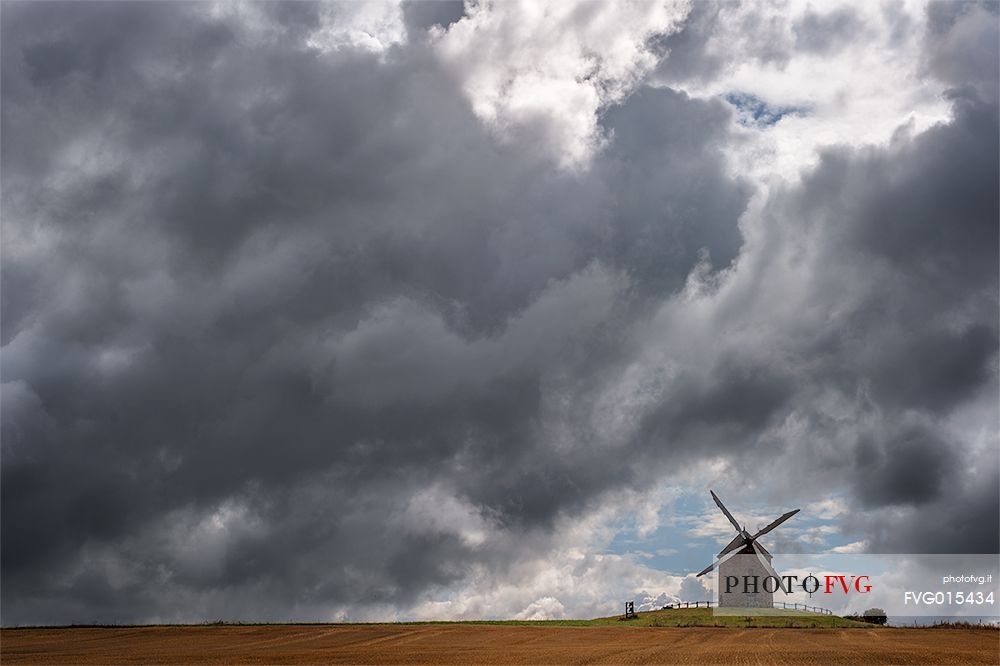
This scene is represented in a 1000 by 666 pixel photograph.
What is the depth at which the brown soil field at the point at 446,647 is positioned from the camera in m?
63.4

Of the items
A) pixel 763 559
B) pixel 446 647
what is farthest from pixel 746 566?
pixel 446 647

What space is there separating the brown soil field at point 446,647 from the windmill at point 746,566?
53.2 meters

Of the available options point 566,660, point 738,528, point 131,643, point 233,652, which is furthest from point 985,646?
point 738,528

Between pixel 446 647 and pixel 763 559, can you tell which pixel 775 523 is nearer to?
pixel 763 559

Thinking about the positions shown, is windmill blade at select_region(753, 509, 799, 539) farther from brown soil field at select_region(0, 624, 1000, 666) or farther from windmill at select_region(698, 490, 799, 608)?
brown soil field at select_region(0, 624, 1000, 666)

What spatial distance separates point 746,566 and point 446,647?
10183 centimetres

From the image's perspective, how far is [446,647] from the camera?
7719 centimetres

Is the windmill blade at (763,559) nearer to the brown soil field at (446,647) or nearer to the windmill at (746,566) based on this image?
the windmill at (746,566)

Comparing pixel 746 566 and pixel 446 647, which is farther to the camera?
pixel 746 566

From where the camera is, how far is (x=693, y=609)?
499ft

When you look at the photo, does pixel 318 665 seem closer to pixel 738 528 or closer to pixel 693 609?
pixel 693 609

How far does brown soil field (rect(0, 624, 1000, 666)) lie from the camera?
208 feet

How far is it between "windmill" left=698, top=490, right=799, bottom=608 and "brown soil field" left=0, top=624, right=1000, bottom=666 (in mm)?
53220

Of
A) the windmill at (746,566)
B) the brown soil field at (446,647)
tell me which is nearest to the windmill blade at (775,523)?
the windmill at (746,566)
